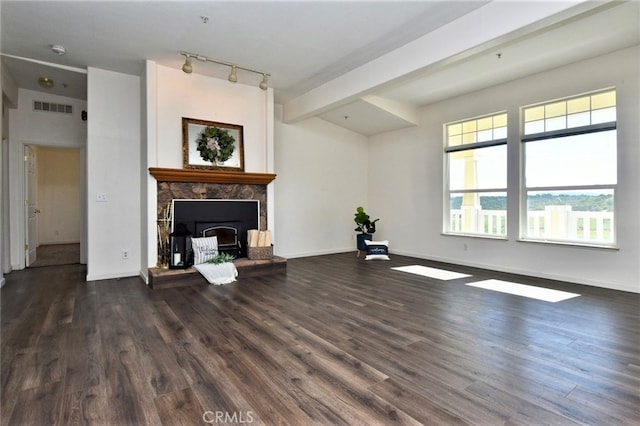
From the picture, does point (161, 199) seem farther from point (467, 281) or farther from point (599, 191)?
point (599, 191)

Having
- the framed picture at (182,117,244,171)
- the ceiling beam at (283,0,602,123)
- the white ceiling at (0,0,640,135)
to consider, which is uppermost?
the white ceiling at (0,0,640,135)

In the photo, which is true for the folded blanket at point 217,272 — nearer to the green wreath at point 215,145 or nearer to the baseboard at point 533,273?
the green wreath at point 215,145

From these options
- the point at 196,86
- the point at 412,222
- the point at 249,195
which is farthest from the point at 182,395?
the point at 412,222

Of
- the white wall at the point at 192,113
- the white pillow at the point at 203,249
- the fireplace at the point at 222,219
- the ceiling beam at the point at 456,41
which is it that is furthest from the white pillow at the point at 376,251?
the white pillow at the point at 203,249

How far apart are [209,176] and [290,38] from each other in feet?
7.30

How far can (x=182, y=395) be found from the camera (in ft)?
6.03

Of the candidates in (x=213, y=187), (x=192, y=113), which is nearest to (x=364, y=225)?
(x=213, y=187)

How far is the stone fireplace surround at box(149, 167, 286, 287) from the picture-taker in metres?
4.64

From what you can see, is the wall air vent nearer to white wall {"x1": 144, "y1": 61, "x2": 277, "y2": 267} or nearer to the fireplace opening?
white wall {"x1": 144, "y1": 61, "x2": 277, "y2": 267}

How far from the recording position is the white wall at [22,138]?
17.1ft

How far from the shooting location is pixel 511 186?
5.28 metres

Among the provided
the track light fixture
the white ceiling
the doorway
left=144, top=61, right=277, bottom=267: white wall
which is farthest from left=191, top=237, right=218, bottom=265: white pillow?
the doorway

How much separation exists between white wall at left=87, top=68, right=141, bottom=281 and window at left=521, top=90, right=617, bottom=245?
19.5 ft

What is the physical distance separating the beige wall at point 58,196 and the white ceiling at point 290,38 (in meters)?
4.09
